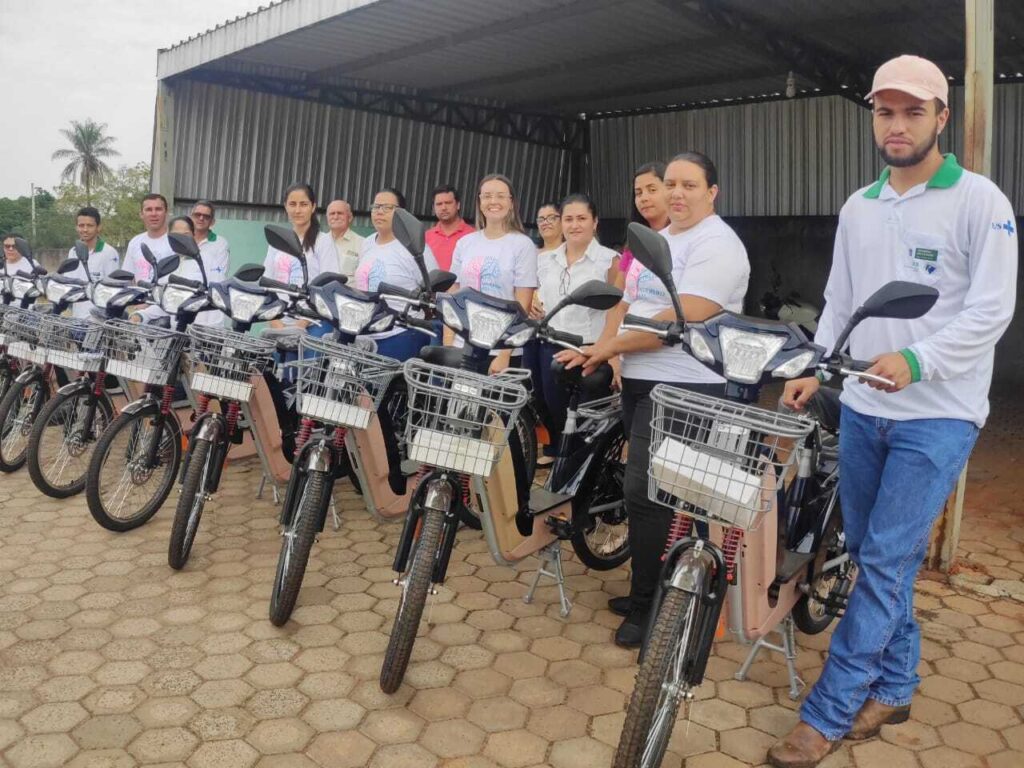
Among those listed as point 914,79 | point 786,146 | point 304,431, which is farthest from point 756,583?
point 786,146

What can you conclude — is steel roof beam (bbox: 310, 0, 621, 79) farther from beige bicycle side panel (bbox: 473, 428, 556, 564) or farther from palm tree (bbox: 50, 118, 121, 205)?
palm tree (bbox: 50, 118, 121, 205)

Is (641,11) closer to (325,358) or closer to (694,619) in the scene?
(325,358)

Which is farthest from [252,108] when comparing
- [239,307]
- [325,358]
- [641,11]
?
[325,358]

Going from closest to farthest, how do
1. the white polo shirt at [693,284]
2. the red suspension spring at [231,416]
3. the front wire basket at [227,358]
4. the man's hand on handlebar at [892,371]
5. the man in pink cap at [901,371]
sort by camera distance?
the man's hand on handlebar at [892,371] < the man in pink cap at [901,371] < the white polo shirt at [693,284] < the front wire basket at [227,358] < the red suspension spring at [231,416]

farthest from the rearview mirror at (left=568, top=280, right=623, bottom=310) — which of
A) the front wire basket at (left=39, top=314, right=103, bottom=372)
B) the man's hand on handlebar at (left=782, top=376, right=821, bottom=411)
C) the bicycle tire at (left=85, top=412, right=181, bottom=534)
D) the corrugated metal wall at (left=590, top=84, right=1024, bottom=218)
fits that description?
the corrugated metal wall at (left=590, top=84, right=1024, bottom=218)

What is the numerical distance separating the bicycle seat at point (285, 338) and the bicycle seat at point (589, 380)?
1.29 metres

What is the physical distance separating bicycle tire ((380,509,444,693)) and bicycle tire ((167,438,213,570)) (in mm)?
1221

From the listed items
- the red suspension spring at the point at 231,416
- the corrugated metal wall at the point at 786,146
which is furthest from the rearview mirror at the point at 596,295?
the corrugated metal wall at the point at 786,146

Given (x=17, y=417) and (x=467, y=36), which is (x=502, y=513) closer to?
(x=17, y=417)

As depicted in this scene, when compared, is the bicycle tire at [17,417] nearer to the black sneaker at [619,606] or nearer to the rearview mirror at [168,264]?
the rearview mirror at [168,264]

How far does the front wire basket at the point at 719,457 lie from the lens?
6.99ft

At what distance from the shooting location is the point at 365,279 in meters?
4.59

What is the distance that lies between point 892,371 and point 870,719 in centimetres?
117

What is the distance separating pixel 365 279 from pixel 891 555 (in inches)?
119
